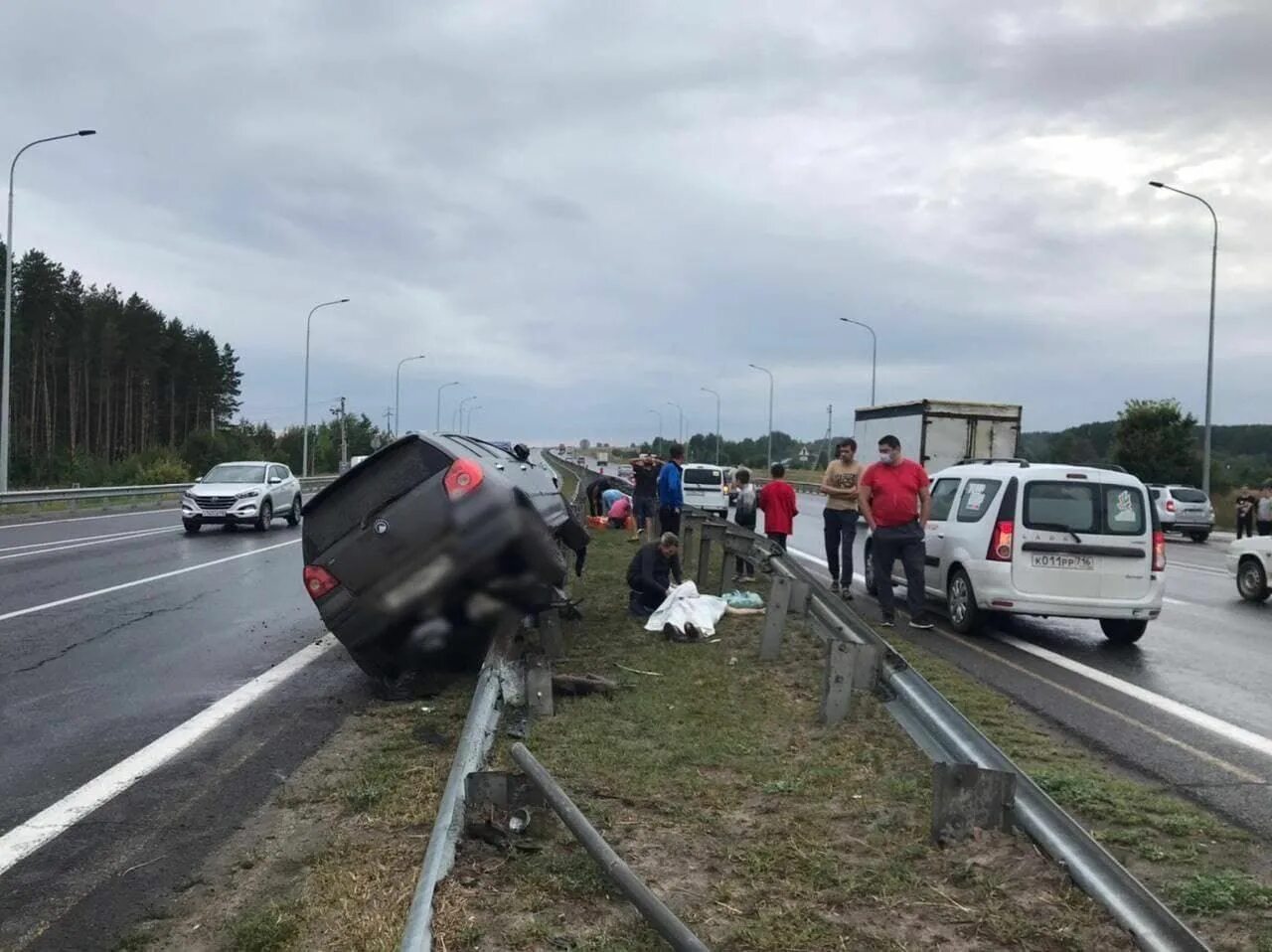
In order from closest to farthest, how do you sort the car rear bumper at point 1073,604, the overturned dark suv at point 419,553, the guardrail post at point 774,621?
the overturned dark suv at point 419,553 < the guardrail post at point 774,621 < the car rear bumper at point 1073,604

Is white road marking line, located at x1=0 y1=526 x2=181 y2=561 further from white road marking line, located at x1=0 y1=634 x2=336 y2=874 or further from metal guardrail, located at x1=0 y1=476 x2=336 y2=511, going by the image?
white road marking line, located at x1=0 y1=634 x2=336 y2=874

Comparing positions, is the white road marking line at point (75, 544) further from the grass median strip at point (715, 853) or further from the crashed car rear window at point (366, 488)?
the grass median strip at point (715, 853)

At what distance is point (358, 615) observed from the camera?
24.5 feet

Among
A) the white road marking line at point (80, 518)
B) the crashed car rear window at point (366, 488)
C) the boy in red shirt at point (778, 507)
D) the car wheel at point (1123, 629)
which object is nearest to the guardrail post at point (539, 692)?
the crashed car rear window at point (366, 488)

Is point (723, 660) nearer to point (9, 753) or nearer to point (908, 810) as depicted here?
point (908, 810)

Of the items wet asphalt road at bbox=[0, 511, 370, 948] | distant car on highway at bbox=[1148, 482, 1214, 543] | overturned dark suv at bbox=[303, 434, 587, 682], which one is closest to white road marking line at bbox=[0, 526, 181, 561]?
wet asphalt road at bbox=[0, 511, 370, 948]

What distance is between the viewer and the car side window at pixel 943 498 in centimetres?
1207

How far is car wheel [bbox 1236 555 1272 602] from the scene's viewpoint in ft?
50.2

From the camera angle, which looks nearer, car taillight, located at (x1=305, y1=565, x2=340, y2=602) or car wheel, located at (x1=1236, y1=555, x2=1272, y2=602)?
car taillight, located at (x1=305, y1=565, x2=340, y2=602)

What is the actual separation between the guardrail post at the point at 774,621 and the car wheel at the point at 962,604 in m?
2.85

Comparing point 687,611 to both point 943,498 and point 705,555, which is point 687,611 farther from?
point 705,555

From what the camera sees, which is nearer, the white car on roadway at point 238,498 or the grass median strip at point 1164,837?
the grass median strip at point 1164,837

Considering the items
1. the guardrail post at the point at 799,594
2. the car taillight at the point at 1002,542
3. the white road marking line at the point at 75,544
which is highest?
the car taillight at the point at 1002,542

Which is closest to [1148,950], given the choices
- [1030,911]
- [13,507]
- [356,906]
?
[1030,911]
